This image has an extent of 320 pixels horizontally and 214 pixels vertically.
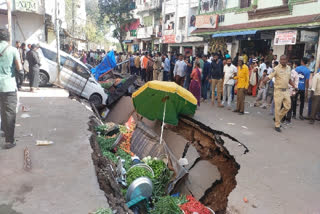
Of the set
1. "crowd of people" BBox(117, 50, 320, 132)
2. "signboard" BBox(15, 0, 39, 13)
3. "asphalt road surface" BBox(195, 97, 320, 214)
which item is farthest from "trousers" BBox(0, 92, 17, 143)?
"signboard" BBox(15, 0, 39, 13)

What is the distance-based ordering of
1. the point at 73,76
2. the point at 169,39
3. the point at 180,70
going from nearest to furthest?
the point at 73,76
the point at 180,70
the point at 169,39

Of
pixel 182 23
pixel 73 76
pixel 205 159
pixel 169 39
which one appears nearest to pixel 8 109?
pixel 205 159

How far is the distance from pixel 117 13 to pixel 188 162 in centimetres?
3239

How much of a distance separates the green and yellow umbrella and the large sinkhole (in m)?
0.40

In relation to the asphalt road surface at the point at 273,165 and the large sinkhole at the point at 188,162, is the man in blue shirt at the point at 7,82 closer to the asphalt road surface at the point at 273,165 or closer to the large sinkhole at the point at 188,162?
the large sinkhole at the point at 188,162

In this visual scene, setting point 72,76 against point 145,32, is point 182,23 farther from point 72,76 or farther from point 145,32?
point 72,76

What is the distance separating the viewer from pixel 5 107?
4312 mm

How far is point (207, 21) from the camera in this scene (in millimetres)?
18500

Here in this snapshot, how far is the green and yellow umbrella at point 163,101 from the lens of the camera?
236 inches

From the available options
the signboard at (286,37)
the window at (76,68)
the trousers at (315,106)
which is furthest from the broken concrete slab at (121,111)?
the signboard at (286,37)

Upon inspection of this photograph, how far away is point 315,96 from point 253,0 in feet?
29.4

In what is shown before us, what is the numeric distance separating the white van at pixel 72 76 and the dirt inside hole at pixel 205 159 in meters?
3.80

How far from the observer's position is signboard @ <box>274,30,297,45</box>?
11761mm

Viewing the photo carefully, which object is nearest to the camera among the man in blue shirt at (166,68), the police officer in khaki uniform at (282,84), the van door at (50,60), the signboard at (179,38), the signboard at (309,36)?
the police officer in khaki uniform at (282,84)
